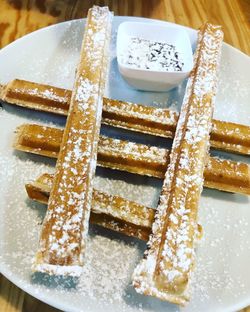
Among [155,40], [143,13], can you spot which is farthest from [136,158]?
[143,13]

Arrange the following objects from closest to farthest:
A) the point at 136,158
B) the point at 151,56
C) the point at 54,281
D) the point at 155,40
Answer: the point at 54,281
the point at 136,158
the point at 151,56
the point at 155,40

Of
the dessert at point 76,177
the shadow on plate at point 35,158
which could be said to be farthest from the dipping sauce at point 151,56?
the shadow on plate at point 35,158

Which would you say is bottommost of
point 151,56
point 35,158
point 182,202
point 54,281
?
point 54,281

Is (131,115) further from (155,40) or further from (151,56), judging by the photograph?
(155,40)

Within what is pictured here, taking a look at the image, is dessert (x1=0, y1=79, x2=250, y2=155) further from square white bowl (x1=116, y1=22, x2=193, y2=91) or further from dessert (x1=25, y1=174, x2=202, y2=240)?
dessert (x1=25, y1=174, x2=202, y2=240)

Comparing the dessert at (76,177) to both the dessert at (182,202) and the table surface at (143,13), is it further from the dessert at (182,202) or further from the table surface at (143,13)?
the table surface at (143,13)

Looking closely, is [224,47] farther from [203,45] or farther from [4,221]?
[4,221]
